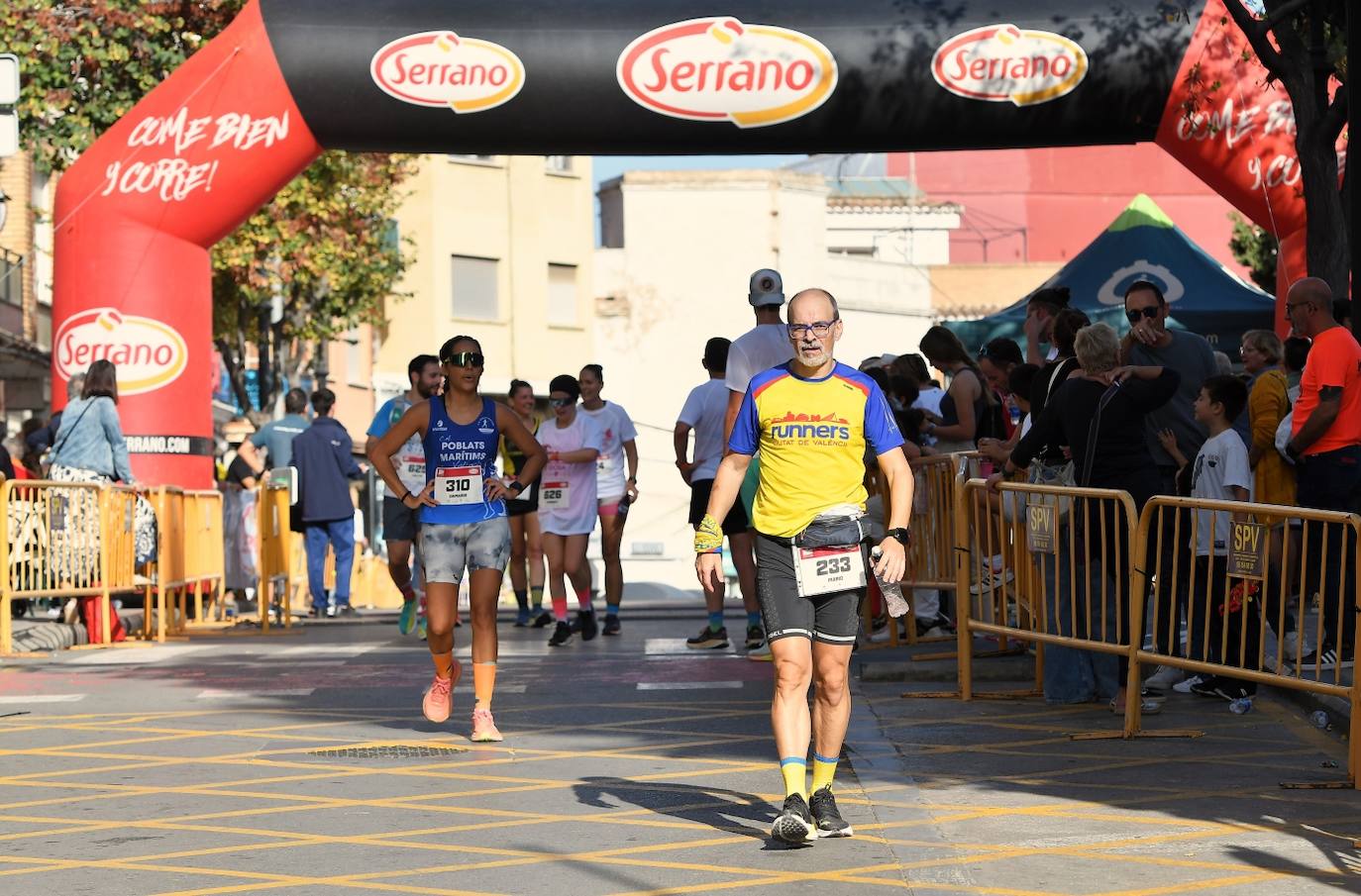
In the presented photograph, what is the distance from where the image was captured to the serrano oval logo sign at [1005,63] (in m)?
16.3

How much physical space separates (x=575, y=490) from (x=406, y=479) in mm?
1202

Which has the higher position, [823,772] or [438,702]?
[823,772]

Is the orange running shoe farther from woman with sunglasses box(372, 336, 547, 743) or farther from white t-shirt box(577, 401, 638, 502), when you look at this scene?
white t-shirt box(577, 401, 638, 502)

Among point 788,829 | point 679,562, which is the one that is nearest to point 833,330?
point 788,829

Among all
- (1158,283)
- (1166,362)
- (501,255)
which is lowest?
(1166,362)

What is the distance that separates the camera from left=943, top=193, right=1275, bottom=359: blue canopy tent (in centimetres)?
1867

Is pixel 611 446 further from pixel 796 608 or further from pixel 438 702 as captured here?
pixel 796 608

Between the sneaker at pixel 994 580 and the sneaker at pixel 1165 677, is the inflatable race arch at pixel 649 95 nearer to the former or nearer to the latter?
the sneaker at pixel 994 580

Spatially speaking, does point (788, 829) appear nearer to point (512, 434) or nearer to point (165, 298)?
point (512, 434)

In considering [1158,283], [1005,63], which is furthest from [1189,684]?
[1158,283]

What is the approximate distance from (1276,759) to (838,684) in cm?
228

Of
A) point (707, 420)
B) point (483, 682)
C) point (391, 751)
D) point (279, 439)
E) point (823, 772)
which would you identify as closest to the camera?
point (823, 772)

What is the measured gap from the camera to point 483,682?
9961 mm

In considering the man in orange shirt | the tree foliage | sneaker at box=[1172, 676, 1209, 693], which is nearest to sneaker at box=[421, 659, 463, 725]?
sneaker at box=[1172, 676, 1209, 693]
